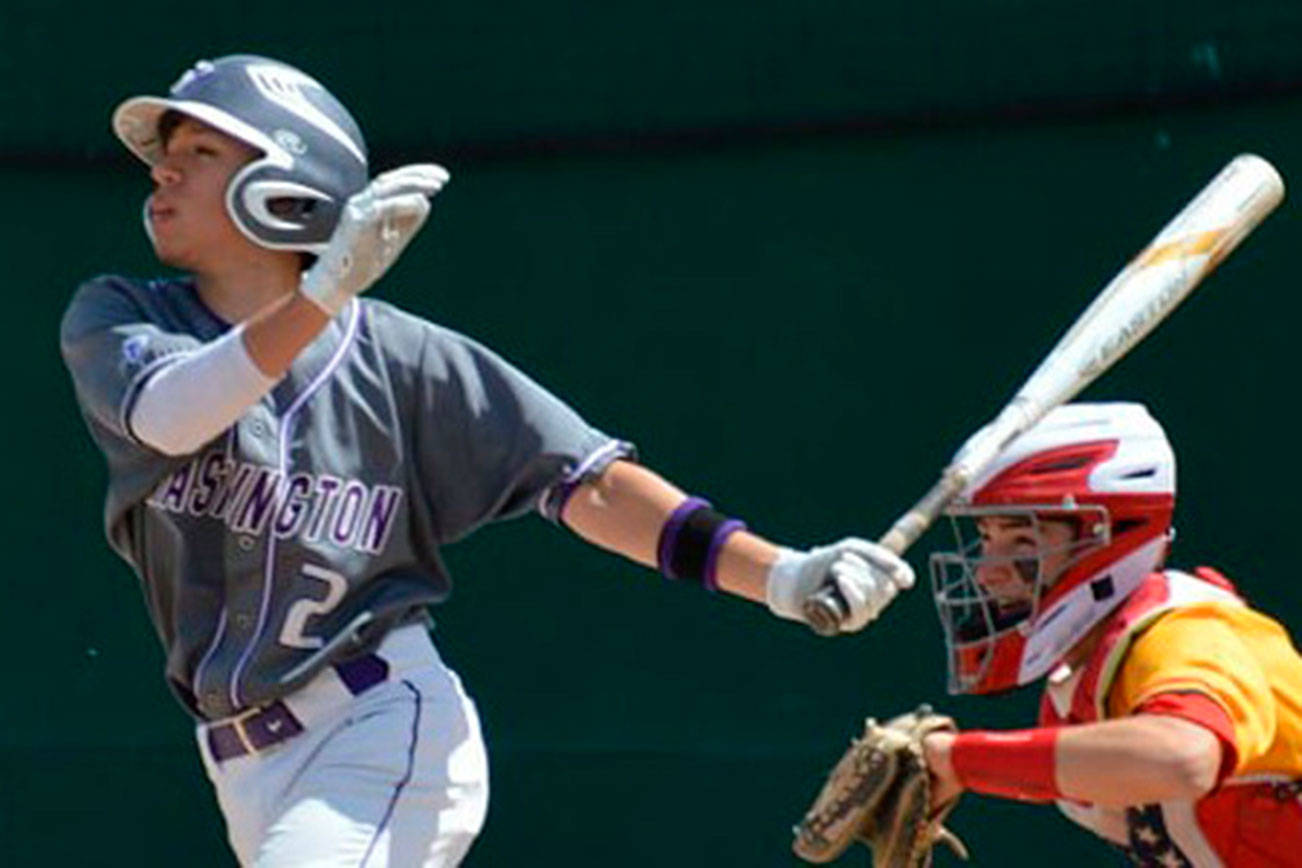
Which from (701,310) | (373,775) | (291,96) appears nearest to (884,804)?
(373,775)

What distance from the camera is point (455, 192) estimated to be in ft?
22.9

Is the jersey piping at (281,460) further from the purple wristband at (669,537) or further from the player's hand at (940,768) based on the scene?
the player's hand at (940,768)

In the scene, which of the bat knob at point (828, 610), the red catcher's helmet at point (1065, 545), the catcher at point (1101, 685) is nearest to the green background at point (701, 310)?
the catcher at point (1101, 685)

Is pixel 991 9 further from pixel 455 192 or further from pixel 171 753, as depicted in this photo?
pixel 171 753

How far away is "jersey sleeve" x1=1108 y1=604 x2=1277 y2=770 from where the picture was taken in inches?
177

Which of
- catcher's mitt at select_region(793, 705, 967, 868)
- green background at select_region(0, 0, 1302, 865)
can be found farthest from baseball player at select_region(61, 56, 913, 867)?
green background at select_region(0, 0, 1302, 865)

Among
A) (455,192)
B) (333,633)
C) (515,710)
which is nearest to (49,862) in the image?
(515,710)

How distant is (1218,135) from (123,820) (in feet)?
8.46

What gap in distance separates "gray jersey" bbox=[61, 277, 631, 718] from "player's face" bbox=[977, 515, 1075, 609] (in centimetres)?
59

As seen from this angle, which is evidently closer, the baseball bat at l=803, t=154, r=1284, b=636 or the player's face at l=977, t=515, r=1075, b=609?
the player's face at l=977, t=515, r=1075, b=609

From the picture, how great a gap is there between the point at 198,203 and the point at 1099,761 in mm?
1592

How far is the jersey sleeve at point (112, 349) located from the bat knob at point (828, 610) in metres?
0.98

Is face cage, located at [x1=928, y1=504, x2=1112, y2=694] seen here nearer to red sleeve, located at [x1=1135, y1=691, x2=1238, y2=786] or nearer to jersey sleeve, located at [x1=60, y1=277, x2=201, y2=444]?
red sleeve, located at [x1=1135, y1=691, x2=1238, y2=786]

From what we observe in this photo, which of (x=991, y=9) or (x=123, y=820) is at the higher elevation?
(x=991, y=9)
